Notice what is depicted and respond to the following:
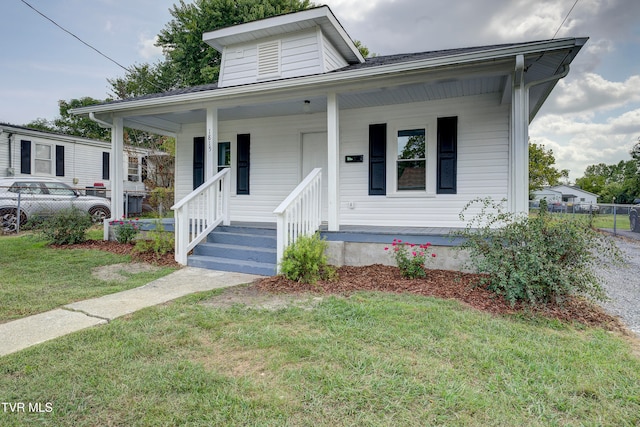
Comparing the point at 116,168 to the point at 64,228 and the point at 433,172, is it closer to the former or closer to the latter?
the point at 64,228

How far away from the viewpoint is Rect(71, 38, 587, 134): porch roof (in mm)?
4449

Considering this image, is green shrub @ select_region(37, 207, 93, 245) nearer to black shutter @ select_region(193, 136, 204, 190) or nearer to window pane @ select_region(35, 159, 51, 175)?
black shutter @ select_region(193, 136, 204, 190)

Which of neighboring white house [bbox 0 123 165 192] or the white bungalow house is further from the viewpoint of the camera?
neighboring white house [bbox 0 123 165 192]

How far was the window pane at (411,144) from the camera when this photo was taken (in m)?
6.53

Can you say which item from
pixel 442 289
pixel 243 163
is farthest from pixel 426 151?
pixel 243 163

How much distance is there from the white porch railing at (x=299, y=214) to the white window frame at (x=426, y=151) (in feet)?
5.59

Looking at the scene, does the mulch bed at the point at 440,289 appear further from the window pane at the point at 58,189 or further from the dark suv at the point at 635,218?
the dark suv at the point at 635,218

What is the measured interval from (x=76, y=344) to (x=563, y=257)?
4.51 meters

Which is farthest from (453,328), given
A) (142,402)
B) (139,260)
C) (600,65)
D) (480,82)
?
(600,65)

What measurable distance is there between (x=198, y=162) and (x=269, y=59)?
287 cm

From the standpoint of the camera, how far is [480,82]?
5.46m

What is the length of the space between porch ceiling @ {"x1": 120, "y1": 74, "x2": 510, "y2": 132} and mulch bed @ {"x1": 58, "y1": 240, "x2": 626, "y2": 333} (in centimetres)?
275

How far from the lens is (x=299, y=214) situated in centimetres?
511

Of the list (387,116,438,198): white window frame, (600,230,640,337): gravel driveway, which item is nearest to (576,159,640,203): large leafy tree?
(600,230,640,337): gravel driveway
